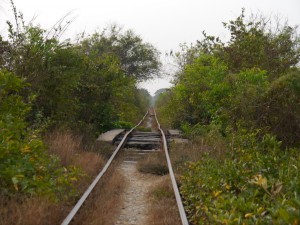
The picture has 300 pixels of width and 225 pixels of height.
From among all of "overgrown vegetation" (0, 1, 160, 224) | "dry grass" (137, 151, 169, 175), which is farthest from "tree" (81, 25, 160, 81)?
"dry grass" (137, 151, 169, 175)

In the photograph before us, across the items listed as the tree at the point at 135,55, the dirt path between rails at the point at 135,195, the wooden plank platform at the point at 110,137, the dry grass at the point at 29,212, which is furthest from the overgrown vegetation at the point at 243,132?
the tree at the point at 135,55

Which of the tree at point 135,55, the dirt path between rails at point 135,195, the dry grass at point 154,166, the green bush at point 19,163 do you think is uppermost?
the tree at point 135,55

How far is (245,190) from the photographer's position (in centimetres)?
559

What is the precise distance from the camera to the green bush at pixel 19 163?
17.9 feet

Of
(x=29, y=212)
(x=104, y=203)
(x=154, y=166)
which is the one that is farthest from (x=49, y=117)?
(x=29, y=212)

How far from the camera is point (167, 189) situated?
25.8 feet

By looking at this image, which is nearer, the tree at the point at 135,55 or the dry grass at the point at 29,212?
the dry grass at the point at 29,212

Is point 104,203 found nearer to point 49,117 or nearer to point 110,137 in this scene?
point 49,117

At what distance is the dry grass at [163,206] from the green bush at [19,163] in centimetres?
140

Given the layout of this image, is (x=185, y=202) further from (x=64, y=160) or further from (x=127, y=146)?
(x=127, y=146)

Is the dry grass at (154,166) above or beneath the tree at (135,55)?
beneath

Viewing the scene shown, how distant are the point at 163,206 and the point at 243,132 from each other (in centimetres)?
423

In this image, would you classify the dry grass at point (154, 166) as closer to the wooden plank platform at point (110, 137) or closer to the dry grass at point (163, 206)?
the dry grass at point (163, 206)

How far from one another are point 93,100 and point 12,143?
32.5ft
